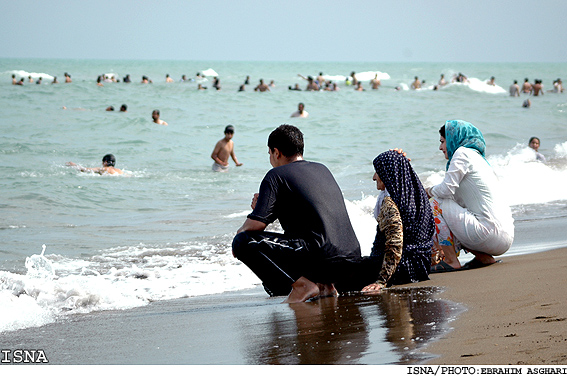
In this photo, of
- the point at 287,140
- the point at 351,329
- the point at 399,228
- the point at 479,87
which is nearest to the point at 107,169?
the point at 287,140

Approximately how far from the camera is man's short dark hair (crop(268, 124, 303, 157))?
4.30 meters

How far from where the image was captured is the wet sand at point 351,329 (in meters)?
2.71

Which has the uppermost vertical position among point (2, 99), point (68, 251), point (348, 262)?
point (2, 99)

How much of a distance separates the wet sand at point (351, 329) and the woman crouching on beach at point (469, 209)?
42 cm

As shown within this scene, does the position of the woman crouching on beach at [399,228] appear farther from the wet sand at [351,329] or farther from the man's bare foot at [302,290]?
the man's bare foot at [302,290]

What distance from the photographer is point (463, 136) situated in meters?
5.31

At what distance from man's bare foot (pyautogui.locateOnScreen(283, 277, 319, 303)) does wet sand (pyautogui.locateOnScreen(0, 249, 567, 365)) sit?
8cm

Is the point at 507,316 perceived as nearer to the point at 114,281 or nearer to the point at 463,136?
the point at 463,136

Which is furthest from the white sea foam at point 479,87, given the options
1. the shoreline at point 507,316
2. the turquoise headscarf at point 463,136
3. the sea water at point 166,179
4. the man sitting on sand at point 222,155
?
the shoreline at point 507,316

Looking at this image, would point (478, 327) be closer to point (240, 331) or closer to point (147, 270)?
point (240, 331)

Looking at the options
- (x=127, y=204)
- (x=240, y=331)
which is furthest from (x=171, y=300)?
(x=127, y=204)

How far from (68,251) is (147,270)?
1.58 meters

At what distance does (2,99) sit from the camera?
29.5 meters

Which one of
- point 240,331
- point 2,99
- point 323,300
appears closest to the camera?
point 240,331
